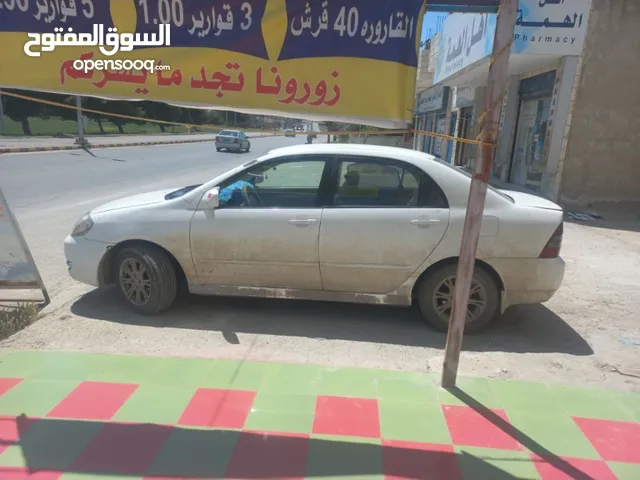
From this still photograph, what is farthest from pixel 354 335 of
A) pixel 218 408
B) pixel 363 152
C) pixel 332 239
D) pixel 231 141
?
pixel 231 141

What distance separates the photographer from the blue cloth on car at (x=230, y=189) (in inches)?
175

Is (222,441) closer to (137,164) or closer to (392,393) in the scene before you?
(392,393)

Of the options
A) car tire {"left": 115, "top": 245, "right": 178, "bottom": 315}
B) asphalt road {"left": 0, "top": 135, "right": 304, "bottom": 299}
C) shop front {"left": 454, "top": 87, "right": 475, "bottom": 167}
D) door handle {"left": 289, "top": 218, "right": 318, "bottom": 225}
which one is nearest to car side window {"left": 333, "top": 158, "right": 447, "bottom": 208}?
door handle {"left": 289, "top": 218, "right": 318, "bottom": 225}

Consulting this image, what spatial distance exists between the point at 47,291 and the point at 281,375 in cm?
300

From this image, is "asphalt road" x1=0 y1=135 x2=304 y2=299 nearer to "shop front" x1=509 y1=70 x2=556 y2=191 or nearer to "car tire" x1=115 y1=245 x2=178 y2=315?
"car tire" x1=115 y1=245 x2=178 y2=315

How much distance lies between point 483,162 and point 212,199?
241 centimetres

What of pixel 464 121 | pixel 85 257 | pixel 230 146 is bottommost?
pixel 230 146

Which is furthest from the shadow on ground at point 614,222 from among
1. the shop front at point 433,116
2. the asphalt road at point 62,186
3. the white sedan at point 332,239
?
the shop front at point 433,116

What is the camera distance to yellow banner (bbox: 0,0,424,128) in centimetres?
303

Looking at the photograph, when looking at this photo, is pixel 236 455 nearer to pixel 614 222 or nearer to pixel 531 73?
pixel 614 222

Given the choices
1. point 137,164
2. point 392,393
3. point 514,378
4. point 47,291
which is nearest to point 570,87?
point 514,378

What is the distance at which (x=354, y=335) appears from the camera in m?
4.25

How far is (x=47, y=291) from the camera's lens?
5.03 m

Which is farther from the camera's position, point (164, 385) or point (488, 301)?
point (488, 301)
